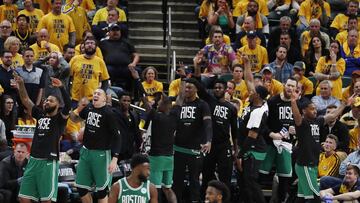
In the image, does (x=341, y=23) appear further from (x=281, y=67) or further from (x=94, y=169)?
(x=94, y=169)

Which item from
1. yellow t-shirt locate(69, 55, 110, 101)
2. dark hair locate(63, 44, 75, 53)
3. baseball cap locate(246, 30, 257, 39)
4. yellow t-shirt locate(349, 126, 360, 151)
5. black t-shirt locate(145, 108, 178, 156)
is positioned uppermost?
baseball cap locate(246, 30, 257, 39)

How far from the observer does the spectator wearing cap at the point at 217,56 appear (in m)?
23.5

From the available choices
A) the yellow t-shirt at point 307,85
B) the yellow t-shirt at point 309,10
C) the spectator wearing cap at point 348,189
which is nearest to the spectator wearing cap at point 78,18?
the yellow t-shirt at point 309,10

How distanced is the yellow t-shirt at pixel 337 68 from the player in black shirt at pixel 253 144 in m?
2.94

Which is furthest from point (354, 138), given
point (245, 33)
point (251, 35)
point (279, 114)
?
point (245, 33)

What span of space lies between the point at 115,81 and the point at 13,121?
287 cm

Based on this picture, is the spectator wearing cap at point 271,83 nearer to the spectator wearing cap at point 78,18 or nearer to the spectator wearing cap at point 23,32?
Answer: the spectator wearing cap at point 78,18

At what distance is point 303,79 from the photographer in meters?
23.9

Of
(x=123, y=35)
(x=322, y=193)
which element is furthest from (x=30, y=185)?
(x=123, y=35)

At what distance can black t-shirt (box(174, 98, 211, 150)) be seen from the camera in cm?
2095

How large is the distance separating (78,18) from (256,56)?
3532 mm

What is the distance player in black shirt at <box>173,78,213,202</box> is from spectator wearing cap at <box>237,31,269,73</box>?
3522 mm

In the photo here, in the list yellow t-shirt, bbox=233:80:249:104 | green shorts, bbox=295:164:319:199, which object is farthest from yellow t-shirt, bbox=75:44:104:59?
green shorts, bbox=295:164:319:199

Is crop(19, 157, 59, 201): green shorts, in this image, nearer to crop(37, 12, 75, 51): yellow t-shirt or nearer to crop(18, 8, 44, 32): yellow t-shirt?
crop(37, 12, 75, 51): yellow t-shirt
